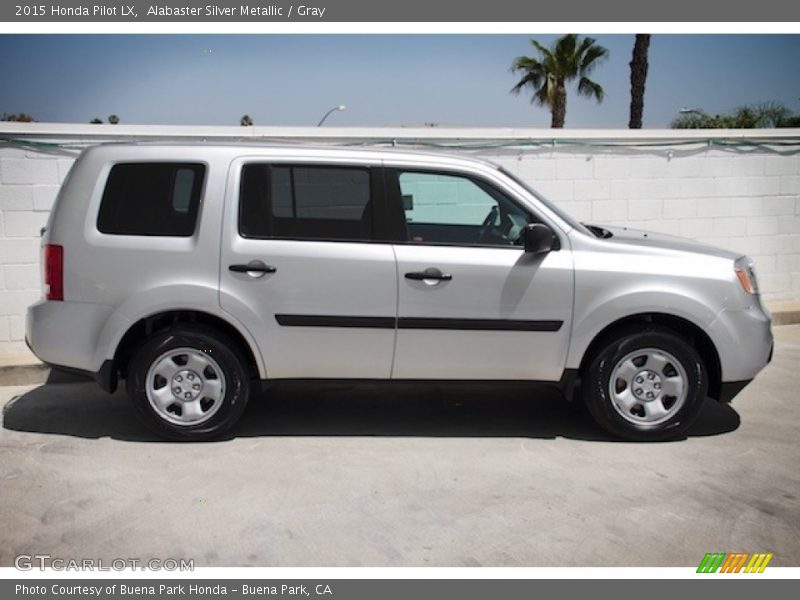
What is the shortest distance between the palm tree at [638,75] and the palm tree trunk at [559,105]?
756 cm

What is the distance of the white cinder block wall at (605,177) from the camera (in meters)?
7.52

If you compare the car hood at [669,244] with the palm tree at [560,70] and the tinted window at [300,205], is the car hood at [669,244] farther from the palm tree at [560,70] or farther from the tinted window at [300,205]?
the palm tree at [560,70]

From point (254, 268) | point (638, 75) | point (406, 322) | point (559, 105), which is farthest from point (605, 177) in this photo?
point (559, 105)

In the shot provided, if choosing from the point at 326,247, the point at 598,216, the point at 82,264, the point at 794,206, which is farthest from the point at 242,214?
the point at 794,206

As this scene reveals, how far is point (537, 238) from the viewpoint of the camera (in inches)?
203

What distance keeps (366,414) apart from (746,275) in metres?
2.69

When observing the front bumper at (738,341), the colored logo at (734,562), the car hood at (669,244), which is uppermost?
the car hood at (669,244)

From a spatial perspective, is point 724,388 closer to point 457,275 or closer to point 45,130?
point 457,275

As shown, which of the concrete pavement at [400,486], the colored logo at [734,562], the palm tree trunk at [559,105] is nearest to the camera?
the colored logo at [734,562]

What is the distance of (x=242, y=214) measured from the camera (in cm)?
528

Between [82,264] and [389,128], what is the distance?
3.95 meters

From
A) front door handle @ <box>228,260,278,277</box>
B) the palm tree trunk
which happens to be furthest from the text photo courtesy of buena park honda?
the palm tree trunk

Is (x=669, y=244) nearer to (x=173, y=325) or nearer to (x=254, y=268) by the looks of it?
(x=254, y=268)

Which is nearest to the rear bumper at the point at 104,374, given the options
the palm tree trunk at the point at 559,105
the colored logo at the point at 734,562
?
the colored logo at the point at 734,562
